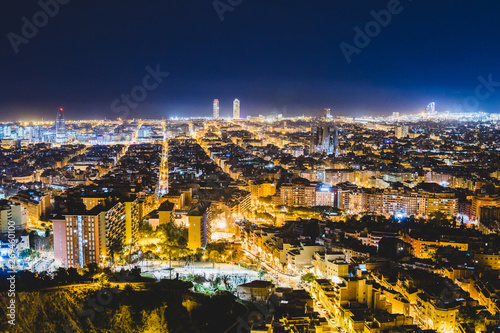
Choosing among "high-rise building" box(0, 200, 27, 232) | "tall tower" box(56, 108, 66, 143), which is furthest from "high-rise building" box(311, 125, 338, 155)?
"tall tower" box(56, 108, 66, 143)

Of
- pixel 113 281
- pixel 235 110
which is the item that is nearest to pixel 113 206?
pixel 113 281

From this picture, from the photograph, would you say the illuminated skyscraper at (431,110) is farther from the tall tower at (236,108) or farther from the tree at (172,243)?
the tree at (172,243)

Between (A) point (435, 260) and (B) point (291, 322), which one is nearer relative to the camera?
(B) point (291, 322)

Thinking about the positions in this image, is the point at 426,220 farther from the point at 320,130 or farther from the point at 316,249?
the point at 320,130

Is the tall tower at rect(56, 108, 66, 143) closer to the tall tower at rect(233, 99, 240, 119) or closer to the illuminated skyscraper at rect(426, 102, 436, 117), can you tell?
the tall tower at rect(233, 99, 240, 119)

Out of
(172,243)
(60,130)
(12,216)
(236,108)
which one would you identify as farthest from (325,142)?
(236,108)

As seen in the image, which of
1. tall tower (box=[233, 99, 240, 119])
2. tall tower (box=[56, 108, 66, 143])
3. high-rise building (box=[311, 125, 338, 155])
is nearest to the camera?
high-rise building (box=[311, 125, 338, 155])

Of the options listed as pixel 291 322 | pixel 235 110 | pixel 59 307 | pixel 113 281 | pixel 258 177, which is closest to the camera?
pixel 291 322

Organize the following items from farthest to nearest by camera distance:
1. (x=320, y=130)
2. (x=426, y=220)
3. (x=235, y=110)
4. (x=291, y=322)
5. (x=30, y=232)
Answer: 1. (x=235, y=110)
2. (x=320, y=130)
3. (x=426, y=220)
4. (x=30, y=232)
5. (x=291, y=322)

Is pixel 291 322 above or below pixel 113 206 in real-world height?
below

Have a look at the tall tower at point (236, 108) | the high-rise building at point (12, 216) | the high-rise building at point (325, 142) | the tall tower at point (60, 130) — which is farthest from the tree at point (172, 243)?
the tall tower at point (236, 108)

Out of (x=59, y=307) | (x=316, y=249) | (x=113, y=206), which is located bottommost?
(x=59, y=307)
